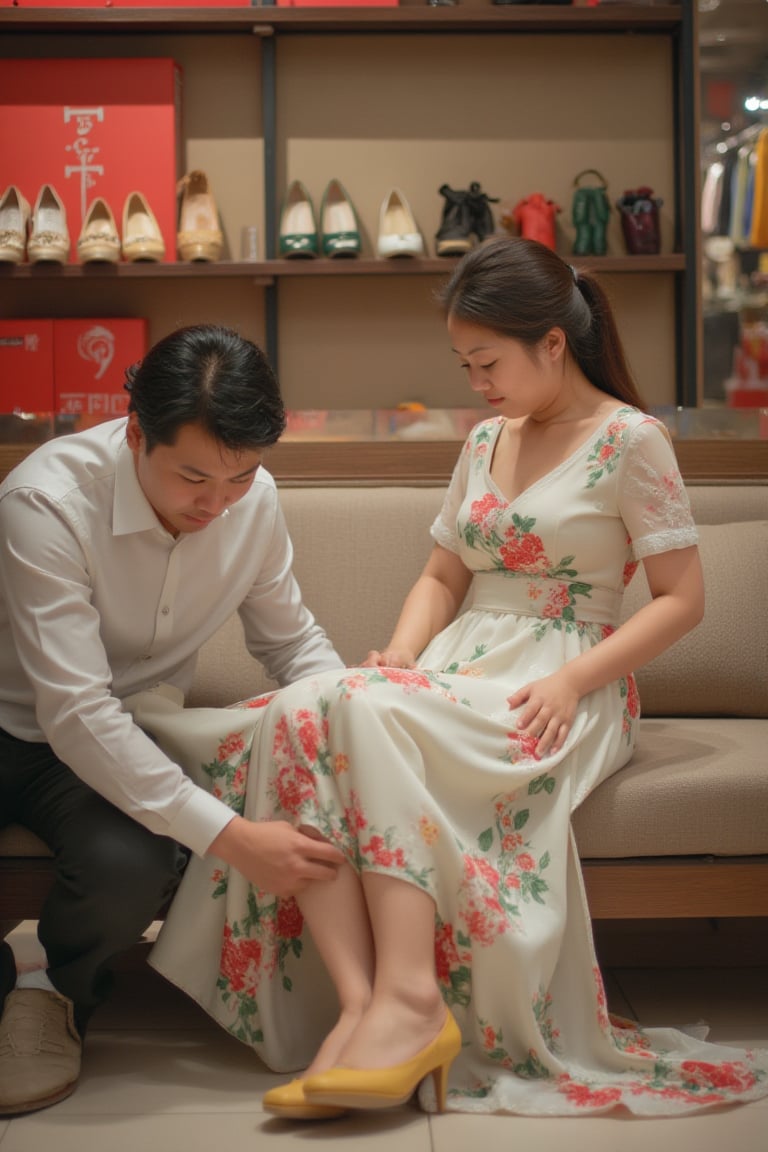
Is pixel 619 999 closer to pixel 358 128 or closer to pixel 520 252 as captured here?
pixel 520 252

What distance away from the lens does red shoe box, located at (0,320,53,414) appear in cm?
384

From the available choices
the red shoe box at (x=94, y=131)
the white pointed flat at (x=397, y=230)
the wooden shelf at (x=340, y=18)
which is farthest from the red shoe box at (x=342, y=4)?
the white pointed flat at (x=397, y=230)

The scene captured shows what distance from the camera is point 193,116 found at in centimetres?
395

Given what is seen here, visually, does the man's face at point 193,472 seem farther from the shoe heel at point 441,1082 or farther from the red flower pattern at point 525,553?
the shoe heel at point 441,1082

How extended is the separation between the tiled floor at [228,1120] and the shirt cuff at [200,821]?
34 cm

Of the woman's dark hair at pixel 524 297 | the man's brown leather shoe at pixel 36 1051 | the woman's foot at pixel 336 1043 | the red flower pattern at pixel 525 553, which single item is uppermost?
the woman's dark hair at pixel 524 297

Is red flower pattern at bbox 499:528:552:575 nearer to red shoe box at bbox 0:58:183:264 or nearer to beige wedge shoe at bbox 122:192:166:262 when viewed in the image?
beige wedge shoe at bbox 122:192:166:262

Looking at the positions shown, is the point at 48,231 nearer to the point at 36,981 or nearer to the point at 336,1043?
the point at 36,981

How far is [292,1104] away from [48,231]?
2805 mm

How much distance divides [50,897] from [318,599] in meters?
0.85

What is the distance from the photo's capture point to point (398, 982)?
1592 millimetres

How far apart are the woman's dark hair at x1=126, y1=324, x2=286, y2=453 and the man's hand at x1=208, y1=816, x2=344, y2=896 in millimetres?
486

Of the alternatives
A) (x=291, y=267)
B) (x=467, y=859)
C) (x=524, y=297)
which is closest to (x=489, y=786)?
(x=467, y=859)

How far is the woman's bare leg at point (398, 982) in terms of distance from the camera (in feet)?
5.08
